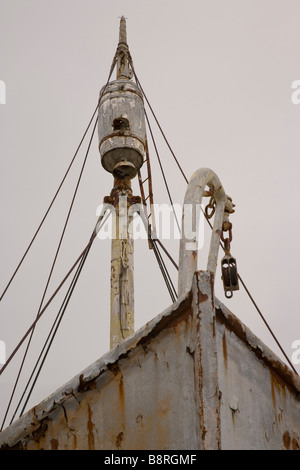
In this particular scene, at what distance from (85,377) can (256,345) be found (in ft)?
3.17

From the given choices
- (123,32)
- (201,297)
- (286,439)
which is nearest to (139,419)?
(201,297)

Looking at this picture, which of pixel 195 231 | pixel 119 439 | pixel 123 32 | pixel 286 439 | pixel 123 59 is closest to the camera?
pixel 119 439

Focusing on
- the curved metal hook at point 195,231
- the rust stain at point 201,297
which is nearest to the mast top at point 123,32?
the curved metal hook at point 195,231

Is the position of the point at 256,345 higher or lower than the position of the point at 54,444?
higher

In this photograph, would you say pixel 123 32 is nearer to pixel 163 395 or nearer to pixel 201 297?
pixel 201 297

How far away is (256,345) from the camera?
3.28 meters

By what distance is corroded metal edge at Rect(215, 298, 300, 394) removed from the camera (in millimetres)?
3143

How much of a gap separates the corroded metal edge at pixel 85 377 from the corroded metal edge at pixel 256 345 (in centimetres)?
21

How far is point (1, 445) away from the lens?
2.95m

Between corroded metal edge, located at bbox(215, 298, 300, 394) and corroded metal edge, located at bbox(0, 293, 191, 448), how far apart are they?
21 centimetres

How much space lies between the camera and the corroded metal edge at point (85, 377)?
2.95 meters

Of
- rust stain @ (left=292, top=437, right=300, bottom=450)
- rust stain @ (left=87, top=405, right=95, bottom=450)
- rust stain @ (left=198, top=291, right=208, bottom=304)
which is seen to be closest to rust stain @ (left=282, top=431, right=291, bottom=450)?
rust stain @ (left=292, top=437, right=300, bottom=450)
